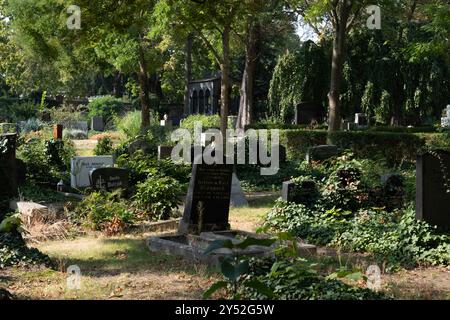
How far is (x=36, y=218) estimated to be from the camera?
475 inches

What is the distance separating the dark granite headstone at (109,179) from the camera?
46.5 ft

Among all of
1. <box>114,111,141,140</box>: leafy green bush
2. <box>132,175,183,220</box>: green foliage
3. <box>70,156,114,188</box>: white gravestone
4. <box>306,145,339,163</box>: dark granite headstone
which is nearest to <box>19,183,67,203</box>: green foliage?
<box>70,156,114,188</box>: white gravestone

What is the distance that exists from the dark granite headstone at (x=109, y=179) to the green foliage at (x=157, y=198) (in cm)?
126

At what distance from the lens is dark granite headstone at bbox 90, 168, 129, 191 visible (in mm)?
14164

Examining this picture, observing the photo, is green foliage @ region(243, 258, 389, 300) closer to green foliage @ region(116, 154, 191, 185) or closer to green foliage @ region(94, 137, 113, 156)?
green foliage @ region(116, 154, 191, 185)

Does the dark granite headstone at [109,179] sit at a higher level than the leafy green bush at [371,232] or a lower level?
higher

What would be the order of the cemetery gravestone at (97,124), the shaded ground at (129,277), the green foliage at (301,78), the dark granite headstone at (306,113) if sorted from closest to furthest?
1. the shaded ground at (129,277)
2. the dark granite headstone at (306,113)
3. the green foliage at (301,78)
4. the cemetery gravestone at (97,124)

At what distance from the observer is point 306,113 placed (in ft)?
113

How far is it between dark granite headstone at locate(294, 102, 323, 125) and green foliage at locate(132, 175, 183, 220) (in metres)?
21.2

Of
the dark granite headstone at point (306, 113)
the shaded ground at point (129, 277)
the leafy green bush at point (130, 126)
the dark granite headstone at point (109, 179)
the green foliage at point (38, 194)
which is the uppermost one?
the dark granite headstone at point (306, 113)

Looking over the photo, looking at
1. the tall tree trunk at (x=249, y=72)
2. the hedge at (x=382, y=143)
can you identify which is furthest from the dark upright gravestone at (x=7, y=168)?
Answer: the tall tree trunk at (x=249, y=72)

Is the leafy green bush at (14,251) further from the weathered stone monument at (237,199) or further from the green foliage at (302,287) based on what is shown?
the weathered stone monument at (237,199)

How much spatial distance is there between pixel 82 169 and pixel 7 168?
3.57 m
